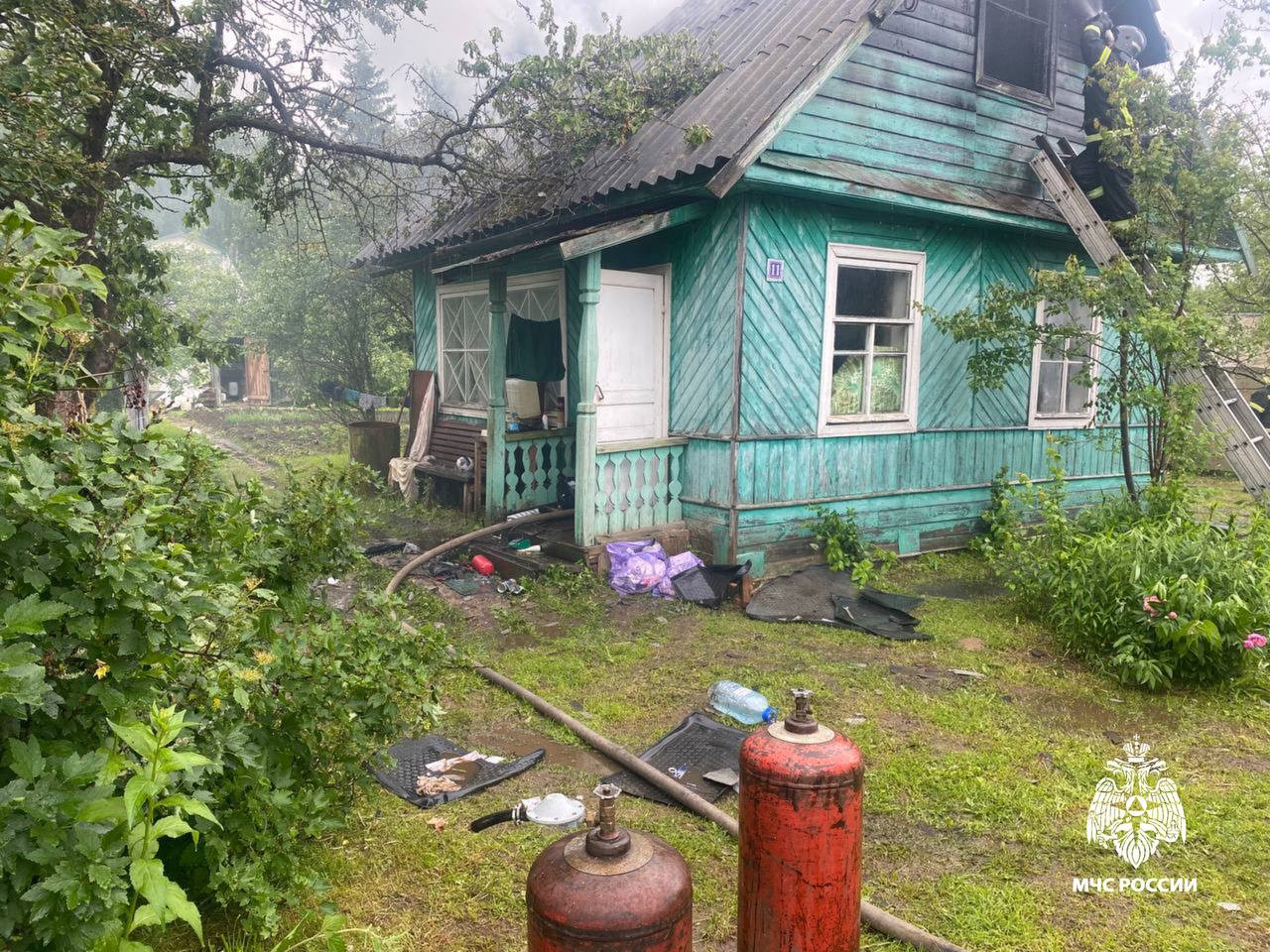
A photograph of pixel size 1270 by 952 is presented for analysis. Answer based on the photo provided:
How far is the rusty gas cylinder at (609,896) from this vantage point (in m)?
1.84

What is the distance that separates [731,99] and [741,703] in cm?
556

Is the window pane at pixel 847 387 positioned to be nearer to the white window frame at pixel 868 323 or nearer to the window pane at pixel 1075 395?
the white window frame at pixel 868 323

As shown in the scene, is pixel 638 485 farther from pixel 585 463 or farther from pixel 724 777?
pixel 724 777

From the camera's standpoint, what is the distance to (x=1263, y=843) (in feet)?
11.4

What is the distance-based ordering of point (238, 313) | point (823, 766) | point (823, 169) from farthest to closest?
point (238, 313)
point (823, 169)
point (823, 766)

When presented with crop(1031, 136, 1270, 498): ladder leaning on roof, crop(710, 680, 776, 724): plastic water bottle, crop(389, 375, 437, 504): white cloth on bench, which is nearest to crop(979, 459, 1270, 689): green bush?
crop(1031, 136, 1270, 498): ladder leaning on roof

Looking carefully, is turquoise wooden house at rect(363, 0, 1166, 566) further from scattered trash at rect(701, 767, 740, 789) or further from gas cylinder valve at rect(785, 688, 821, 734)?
gas cylinder valve at rect(785, 688, 821, 734)

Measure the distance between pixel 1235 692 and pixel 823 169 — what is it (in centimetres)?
505

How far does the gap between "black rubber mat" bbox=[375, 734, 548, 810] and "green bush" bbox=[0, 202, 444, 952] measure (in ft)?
1.97

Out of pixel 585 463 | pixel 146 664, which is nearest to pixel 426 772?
pixel 146 664

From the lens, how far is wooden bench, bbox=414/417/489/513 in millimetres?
9703

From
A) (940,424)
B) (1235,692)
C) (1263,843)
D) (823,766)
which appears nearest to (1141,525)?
(1235,692)

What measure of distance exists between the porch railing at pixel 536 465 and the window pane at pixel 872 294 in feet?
10.9

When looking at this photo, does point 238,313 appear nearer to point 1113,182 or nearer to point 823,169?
point 823,169
